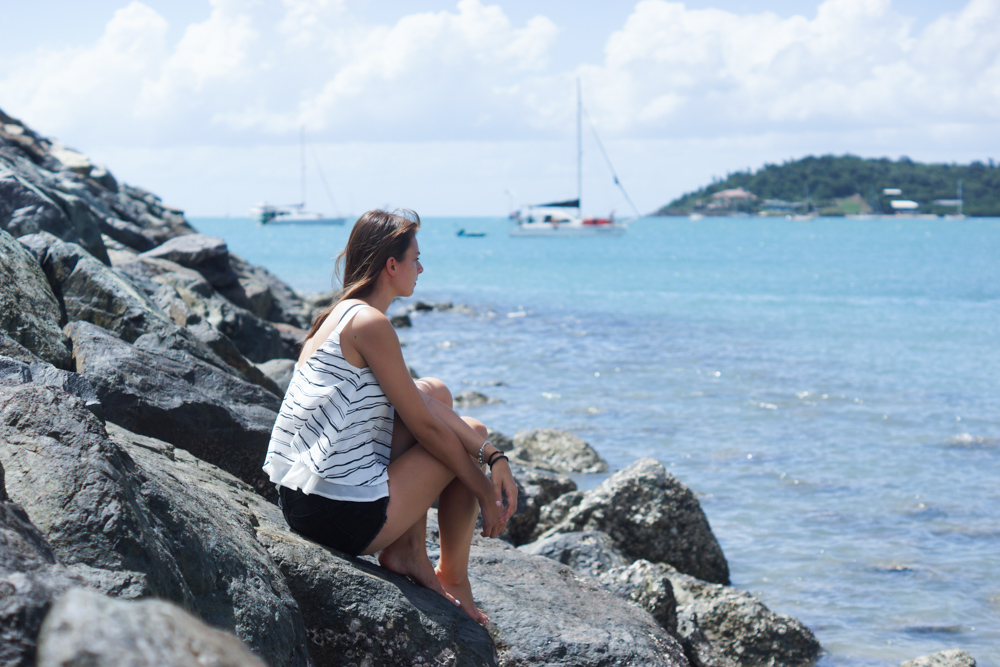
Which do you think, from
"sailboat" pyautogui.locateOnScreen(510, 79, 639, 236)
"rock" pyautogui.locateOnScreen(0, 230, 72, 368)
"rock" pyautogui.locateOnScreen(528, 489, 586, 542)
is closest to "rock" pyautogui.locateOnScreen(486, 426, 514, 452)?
"rock" pyautogui.locateOnScreen(528, 489, 586, 542)

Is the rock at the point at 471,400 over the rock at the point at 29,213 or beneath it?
beneath

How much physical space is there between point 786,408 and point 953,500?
448cm

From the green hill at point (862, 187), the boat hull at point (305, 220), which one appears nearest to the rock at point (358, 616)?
the boat hull at point (305, 220)

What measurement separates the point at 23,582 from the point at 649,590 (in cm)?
409

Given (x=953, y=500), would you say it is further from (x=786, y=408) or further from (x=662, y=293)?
(x=662, y=293)

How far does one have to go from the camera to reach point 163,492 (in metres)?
2.87

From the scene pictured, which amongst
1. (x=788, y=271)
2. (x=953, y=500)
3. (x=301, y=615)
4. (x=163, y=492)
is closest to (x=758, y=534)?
(x=953, y=500)

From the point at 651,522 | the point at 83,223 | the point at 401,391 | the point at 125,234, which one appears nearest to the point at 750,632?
the point at 651,522

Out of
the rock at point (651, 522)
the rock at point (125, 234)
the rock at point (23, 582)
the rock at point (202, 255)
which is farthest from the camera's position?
the rock at point (125, 234)

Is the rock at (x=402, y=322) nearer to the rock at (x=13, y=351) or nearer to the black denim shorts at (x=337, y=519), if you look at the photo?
the rock at (x=13, y=351)

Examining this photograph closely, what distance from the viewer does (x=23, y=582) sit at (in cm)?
182

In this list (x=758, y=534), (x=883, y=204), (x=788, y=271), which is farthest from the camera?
(x=883, y=204)

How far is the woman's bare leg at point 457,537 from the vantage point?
378 cm

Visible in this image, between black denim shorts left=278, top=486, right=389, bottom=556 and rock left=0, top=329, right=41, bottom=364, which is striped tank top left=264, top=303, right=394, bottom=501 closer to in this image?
black denim shorts left=278, top=486, right=389, bottom=556
